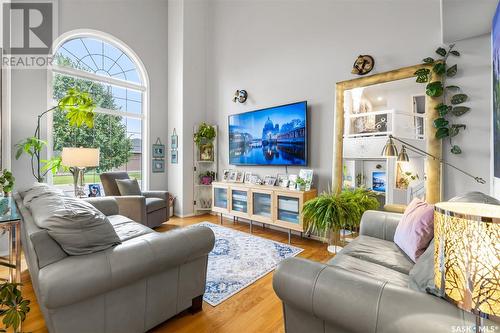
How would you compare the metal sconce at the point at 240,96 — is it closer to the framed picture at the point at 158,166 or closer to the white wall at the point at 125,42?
the white wall at the point at 125,42

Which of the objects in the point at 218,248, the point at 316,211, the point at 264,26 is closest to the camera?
the point at 316,211

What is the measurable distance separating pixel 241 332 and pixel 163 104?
4434mm

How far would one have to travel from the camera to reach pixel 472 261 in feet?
2.08

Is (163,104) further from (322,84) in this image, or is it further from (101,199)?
(322,84)

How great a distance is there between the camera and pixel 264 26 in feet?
13.3

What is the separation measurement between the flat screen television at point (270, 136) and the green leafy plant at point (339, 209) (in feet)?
2.76

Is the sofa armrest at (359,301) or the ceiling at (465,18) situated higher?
the ceiling at (465,18)

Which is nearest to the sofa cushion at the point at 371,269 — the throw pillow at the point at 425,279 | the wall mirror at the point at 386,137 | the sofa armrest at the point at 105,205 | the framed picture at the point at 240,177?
the throw pillow at the point at 425,279

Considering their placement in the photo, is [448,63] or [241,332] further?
[448,63]

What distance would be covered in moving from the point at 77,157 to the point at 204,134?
2122 mm

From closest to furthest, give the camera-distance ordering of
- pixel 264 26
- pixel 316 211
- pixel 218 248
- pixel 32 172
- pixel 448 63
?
pixel 448 63, pixel 316 211, pixel 218 248, pixel 32 172, pixel 264 26

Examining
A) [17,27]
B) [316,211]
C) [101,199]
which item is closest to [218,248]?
[316,211]

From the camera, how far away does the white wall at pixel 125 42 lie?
3.30 m

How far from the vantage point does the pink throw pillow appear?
155 centimetres
